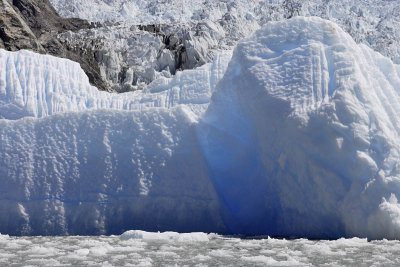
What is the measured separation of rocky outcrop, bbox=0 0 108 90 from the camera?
25.5m

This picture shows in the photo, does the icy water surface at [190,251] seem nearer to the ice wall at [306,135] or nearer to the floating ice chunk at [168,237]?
the floating ice chunk at [168,237]

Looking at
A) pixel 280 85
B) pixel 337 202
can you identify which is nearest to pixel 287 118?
pixel 280 85

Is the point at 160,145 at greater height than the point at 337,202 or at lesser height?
greater

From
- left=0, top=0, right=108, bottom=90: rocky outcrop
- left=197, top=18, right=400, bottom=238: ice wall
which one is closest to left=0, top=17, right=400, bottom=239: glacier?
left=197, top=18, right=400, bottom=238: ice wall

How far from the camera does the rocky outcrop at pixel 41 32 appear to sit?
25453mm

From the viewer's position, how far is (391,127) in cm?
652

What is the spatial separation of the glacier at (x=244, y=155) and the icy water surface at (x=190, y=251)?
68 centimetres

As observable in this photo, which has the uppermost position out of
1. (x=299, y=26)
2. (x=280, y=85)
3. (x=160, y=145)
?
(x=299, y=26)

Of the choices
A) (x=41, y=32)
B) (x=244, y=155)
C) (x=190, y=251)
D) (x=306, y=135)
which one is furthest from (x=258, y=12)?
(x=190, y=251)

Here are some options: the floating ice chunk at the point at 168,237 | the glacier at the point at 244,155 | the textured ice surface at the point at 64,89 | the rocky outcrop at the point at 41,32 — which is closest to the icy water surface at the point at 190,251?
the floating ice chunk at the point at 168,237

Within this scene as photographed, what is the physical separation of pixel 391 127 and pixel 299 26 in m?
1.86

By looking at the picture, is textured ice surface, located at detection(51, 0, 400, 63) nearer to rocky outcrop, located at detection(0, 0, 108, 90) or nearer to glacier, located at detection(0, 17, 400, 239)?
rocky outcrop, located at detection(0, 0, 108, 90)

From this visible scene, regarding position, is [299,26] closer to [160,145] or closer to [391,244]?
[160,145]

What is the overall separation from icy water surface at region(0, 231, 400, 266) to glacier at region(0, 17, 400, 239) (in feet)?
2.22
